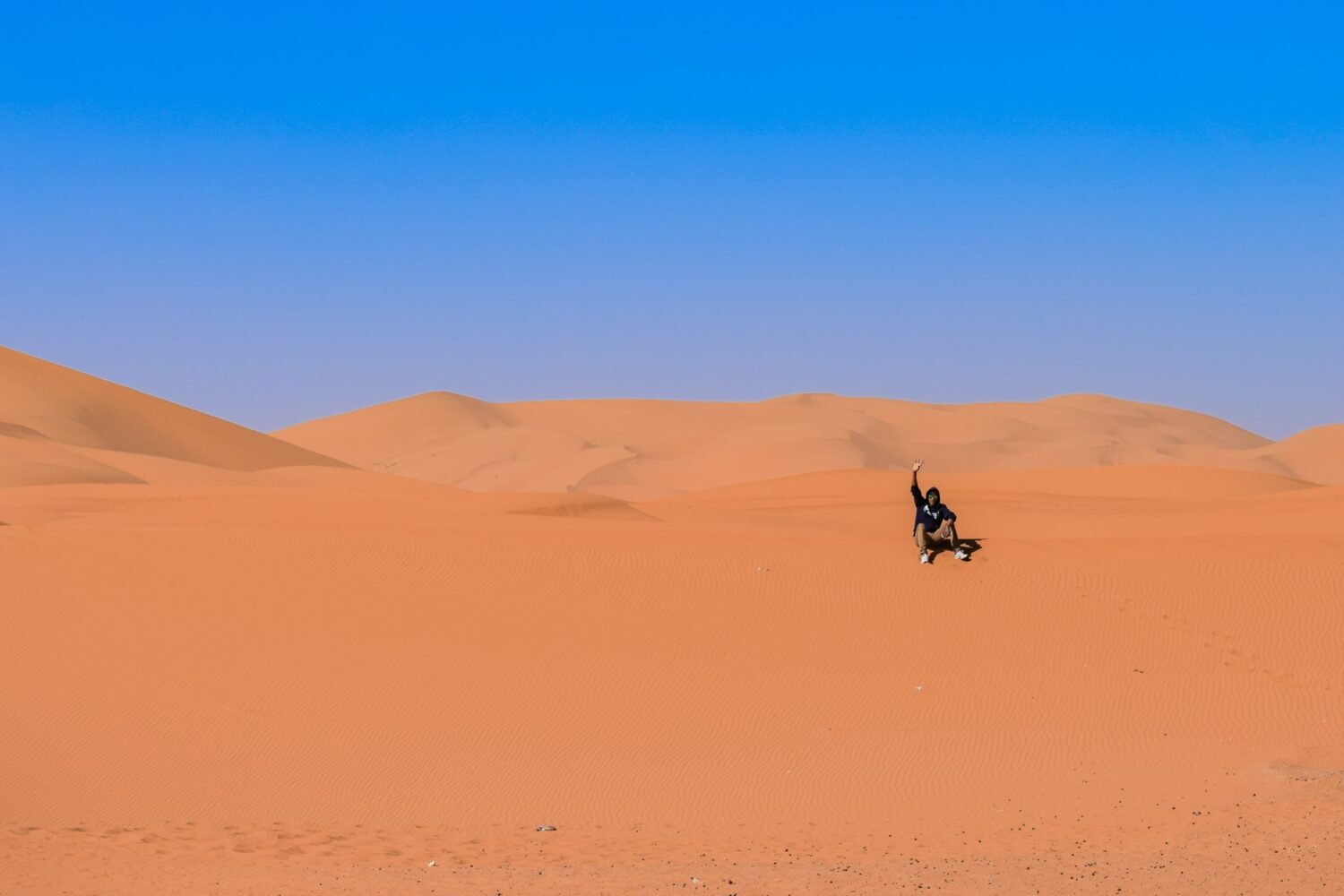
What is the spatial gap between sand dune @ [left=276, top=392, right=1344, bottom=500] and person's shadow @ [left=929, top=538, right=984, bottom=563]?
6294 centimetres

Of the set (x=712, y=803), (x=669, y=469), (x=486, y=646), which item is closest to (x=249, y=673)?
(x=486, y=646)

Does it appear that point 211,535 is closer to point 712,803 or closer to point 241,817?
point 241,817

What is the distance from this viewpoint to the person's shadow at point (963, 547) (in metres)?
18.3

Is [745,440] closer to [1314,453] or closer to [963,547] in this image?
[1314,453]

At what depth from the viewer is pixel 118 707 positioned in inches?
512

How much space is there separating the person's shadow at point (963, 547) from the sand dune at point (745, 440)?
207ft

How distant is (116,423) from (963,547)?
165ft

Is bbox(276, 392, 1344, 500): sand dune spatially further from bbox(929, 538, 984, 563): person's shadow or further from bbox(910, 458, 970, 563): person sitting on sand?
bbox(910, 458, 970, 563): person sitting on sand

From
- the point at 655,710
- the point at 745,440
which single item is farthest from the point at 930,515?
the point at 745,440

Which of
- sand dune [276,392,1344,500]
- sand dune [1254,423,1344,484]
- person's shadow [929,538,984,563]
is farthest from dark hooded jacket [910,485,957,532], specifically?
sand dune [1254,423,1344,484]

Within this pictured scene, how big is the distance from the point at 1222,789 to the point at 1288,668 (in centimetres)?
402

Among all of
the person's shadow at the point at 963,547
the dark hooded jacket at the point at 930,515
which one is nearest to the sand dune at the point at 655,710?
the person's shadow at the point at 963,547

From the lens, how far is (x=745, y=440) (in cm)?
10744

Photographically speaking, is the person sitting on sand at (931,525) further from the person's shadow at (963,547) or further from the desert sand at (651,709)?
the desert sand at (651,709)
